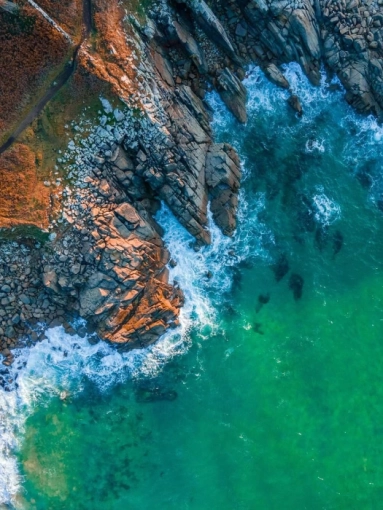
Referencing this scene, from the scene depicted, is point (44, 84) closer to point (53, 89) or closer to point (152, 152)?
point (53, 89)

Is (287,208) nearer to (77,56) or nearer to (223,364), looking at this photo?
(223,364)

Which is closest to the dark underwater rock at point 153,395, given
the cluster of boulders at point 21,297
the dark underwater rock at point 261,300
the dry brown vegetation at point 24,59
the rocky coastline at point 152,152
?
the rocky coastline at point 152,152

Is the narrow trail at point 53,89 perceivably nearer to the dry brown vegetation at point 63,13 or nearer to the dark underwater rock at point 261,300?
the dry brown vegetation at point 63,13

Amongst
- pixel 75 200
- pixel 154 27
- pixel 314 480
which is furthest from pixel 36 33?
pixel 314 480

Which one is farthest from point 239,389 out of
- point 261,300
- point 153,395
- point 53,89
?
point 53,89

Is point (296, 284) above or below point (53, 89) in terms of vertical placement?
above

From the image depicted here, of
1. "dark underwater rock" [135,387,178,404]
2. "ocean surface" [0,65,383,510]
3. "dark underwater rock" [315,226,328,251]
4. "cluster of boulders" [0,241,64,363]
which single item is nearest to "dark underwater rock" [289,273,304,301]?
"ocean surface" [0,65,383,510]
